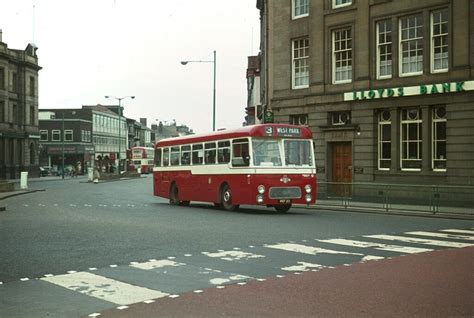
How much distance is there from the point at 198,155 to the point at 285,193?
5180 millimetres

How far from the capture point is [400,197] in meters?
23.9

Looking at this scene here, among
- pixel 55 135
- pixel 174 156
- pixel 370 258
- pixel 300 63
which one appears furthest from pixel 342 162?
pixel 55 135

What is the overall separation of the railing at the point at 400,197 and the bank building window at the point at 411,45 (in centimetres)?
617

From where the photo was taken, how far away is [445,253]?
450 inches

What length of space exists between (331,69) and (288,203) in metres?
11.9

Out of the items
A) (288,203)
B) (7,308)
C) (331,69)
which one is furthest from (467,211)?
(7,308)

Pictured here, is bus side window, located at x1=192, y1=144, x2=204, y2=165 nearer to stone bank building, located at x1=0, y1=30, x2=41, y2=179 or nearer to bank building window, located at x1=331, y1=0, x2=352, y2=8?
bank building window, located at x1=331, y1=0, x2=352, y2=8

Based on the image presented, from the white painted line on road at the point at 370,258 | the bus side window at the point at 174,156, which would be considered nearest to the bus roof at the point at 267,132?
the bus side window at the point at 174,156

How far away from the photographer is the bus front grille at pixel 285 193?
2155cm

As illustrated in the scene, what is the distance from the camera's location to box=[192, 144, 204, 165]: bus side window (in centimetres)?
2511

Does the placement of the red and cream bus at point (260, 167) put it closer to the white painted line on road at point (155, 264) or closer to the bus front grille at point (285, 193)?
the bus front grille at point (285, 193)

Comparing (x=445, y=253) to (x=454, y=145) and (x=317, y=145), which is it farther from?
(x=317, y=145)

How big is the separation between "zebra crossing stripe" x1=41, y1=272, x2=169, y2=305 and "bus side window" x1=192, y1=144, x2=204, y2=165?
15802 millimetres

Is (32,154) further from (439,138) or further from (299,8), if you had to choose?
(439,138)
